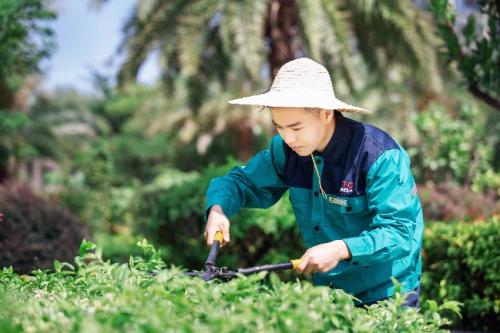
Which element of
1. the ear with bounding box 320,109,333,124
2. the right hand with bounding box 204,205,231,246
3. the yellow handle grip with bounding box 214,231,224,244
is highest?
the ear with bounding box 320,109,333,124

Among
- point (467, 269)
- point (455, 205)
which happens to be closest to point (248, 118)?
point (455, 205)

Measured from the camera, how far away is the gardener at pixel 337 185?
2820mm

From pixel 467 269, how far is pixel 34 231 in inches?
143

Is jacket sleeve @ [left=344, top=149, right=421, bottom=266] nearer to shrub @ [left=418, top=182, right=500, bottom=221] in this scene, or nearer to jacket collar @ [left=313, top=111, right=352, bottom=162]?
jacket collar @ [left=313, top=111, right=352, bottom=162]

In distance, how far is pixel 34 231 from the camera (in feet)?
20.7

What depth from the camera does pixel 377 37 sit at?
45.5 ft

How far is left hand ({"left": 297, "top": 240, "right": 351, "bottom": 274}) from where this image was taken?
2510mm

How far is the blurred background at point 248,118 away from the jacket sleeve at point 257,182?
248cm

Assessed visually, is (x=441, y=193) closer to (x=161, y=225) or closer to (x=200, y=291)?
(x=161, y=225)

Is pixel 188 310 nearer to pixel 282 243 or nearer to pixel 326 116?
pixel 326 116

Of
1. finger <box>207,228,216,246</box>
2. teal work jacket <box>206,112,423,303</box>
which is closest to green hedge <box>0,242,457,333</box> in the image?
teal work jacket <box>206,112,423,303</box>

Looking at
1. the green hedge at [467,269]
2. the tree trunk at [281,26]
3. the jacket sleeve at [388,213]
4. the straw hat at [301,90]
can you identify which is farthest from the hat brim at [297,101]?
the tree trunk at [281,26]

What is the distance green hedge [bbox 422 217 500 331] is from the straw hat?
265 centimetres

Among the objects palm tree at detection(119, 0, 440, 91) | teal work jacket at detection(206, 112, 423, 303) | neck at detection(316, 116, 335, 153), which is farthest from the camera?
palm tree at detection(119, 0, 440, 91)
